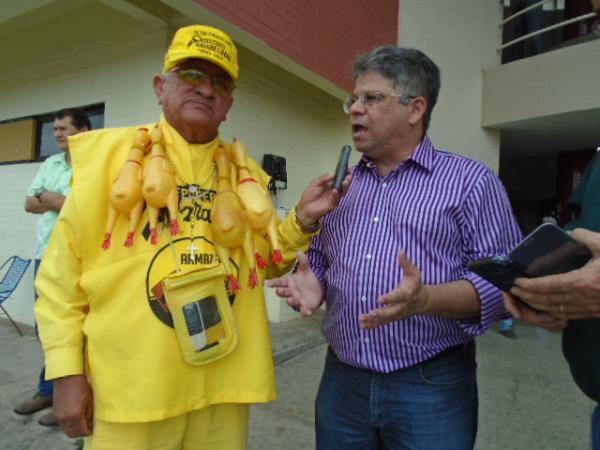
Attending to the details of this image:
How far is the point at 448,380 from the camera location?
4.94ft

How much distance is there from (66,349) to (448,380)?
4.27ft

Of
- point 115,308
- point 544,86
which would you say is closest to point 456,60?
point 544,86

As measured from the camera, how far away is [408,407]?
147 centimetres

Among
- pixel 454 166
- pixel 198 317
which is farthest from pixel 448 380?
pixel 198 317

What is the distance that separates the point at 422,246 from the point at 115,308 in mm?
1053

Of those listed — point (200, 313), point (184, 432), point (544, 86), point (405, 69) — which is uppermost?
point (544, 86)

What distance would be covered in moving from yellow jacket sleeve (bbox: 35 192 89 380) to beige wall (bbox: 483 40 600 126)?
20.4ft

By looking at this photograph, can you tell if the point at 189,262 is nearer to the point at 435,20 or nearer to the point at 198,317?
the point at 198,317

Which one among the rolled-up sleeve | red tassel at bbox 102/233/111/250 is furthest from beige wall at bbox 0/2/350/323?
the rolled-up sleeve

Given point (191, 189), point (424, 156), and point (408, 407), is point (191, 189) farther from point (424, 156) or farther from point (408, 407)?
point (408, 407)

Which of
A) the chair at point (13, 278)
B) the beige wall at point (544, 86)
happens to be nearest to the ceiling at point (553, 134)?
the beige wall at point (544, 86)

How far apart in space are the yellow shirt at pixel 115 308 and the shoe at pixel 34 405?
2.09 meters

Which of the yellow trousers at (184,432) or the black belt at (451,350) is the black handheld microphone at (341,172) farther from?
the yellow trousers at (184,432)

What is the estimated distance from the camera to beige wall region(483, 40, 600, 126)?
5508 mm
